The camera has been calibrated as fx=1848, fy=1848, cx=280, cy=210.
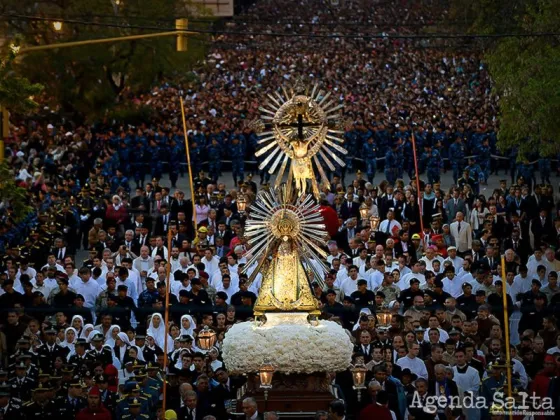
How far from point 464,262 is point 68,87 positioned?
2553 centimetres

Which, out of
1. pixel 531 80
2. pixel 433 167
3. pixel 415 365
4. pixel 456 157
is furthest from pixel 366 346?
pixel 456 157

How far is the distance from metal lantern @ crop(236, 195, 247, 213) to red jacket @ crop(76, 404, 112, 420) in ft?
35.7

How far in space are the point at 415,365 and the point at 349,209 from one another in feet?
33.4

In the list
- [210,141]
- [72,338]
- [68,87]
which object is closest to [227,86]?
[68,87]

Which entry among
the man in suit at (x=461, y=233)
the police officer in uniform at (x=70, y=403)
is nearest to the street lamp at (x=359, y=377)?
the police officer in uniform at (x=70, y=403)

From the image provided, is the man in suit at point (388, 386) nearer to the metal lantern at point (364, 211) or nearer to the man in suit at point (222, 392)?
the man in suit at point (222, 392)

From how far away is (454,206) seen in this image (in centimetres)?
3469

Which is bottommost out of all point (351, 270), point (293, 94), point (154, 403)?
point (154, 403)

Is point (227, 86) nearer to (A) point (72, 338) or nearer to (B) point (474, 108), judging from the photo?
(B) point (474, 108)

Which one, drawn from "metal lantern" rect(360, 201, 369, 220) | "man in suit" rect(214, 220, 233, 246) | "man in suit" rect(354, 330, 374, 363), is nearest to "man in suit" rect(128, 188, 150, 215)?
"man in suit" rect(214, 220, 233, 246)

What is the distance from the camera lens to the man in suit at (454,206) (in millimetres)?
34625

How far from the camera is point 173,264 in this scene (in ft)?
100.0

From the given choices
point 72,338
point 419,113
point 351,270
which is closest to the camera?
point 72,338

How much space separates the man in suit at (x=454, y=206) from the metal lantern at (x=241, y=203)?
13.7 ft
